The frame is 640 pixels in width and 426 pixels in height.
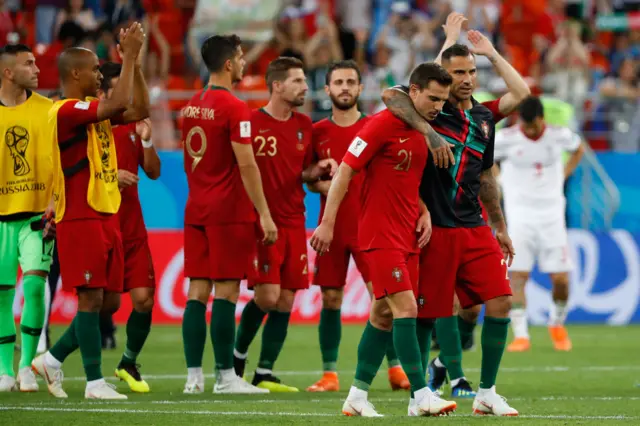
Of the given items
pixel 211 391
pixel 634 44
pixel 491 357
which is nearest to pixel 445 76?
pixel 491 357

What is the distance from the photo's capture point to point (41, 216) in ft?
34.1

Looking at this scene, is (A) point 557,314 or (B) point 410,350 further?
(A) point 557,314

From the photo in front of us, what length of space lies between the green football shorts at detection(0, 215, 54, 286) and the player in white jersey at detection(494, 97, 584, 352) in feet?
20.2

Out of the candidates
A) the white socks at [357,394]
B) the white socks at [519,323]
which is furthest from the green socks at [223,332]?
the white socks at [519,323]

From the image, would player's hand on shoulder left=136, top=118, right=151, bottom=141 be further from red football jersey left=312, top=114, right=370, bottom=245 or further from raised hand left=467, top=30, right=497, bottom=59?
raised hand left=467, top=30, right=497, bottom=59

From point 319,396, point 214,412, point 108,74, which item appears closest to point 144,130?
point 108,74

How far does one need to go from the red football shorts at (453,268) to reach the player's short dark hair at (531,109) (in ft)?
19.0

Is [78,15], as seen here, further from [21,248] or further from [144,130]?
[21,248]

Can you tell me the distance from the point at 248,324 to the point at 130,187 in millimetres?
1542

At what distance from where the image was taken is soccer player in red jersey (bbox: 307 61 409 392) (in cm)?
1096

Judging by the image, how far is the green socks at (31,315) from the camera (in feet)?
33.9

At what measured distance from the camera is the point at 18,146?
10.2 m

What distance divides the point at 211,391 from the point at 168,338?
5592mm

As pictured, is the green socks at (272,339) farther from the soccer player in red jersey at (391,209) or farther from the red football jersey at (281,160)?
the soccer player in red jersey at (391,209)
